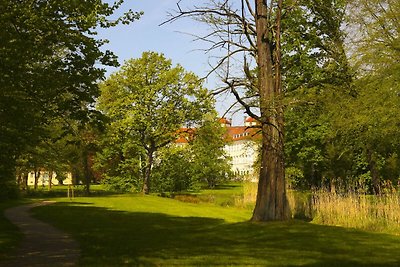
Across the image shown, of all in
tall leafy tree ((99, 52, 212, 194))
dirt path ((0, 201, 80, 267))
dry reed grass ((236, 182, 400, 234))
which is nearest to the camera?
dirt path ((0, 201, 80, 267))

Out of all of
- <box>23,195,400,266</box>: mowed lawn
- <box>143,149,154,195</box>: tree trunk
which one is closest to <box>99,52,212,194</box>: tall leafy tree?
<box>143,149,154,195</box>: tree trunk

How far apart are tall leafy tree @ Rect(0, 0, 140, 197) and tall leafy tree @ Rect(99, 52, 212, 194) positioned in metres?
28.0

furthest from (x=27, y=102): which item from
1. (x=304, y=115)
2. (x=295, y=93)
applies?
(x=304, y=115)

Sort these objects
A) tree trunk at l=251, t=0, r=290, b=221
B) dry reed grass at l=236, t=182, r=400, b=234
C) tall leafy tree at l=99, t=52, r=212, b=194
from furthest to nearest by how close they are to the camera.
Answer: tall leafy tree at l=99, t=52, r=212, b=194 → tree trunk at l=251, t=0, r=290, b=221 → dry reed grass at l=236, t=182, r=400, b=234

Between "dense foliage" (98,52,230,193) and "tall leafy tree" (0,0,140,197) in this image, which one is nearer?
"tall leafy tree" (0,0,140,197)

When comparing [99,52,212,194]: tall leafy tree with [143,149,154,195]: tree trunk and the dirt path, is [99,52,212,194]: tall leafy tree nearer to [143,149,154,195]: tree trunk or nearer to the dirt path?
[143,149,154,195]: tree trunk

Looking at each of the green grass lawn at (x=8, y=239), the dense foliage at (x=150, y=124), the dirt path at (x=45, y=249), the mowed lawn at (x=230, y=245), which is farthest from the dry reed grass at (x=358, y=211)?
the dense foliage at (x=150, y=124)

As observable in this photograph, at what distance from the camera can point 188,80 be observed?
44.0m

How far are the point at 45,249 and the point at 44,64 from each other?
5.21 meters

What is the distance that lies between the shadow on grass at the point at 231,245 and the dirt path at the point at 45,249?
0.35m

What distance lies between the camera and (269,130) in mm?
16250

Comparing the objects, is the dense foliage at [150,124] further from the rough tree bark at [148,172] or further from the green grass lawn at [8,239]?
the green grass lawn at [8,239]

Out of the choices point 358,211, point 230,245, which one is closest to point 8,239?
point 230,245

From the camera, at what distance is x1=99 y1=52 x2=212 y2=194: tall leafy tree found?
41938 millimetres
